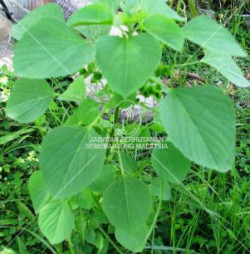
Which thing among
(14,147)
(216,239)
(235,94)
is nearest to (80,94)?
(216,239)

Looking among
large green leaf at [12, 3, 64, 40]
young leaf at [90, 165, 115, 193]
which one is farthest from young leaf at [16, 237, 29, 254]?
large green leaf at [12, 3, 64, 40]

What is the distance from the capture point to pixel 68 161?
67cm

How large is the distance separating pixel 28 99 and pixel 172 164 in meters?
0.33

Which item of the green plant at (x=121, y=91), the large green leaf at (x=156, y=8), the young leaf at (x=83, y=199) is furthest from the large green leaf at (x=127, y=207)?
the large green leaf at (x=156, y=8)

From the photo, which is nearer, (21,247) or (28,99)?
(28,99)

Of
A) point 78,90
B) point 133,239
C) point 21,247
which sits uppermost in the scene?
point 78,90

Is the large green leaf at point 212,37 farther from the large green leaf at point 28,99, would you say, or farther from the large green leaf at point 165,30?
the large green leaf at point 28,99

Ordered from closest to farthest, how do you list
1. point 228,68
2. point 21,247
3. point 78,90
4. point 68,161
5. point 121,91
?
1. point 121,91
2. point 68,161
3. point 228,68
4. point 78,90
5. point 21,247

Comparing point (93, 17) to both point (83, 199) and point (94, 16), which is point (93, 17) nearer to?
point (94, 16)

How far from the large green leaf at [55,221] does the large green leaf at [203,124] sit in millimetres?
363

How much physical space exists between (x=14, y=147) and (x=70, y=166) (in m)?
0.87

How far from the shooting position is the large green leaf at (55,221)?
843mm

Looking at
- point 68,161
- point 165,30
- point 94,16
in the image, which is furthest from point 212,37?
point 68,161

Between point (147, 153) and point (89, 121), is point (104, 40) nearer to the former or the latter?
point (89, 121)
